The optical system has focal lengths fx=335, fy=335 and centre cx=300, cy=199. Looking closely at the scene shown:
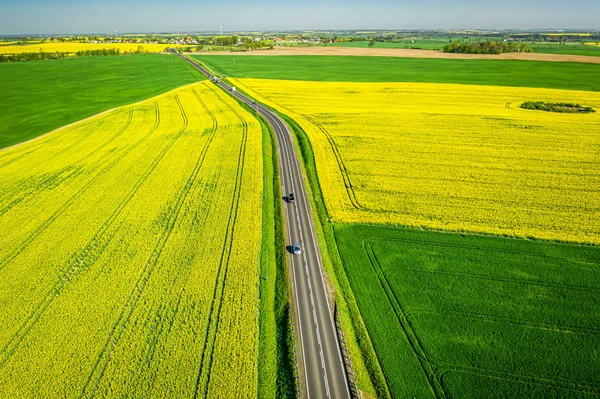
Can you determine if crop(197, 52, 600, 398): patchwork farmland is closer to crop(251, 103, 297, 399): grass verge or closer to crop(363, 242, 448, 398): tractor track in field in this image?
crop(363, 242, 448, 398): tractor track in field

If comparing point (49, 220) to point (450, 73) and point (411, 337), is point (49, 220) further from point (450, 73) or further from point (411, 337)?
point (450, 73)

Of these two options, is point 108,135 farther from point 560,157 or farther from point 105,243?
point 560,157

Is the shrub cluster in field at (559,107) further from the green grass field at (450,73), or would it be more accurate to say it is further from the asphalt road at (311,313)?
the asphalt road at (311,313)

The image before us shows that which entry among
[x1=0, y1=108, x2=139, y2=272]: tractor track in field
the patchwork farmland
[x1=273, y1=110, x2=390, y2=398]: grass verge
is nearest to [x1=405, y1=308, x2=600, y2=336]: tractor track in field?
the patchwork farmland

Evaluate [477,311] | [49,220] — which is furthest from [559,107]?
[49,220]

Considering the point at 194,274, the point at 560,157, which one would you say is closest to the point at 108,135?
the point at 194,274

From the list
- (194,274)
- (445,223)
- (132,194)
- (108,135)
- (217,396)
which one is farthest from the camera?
(108,135)
